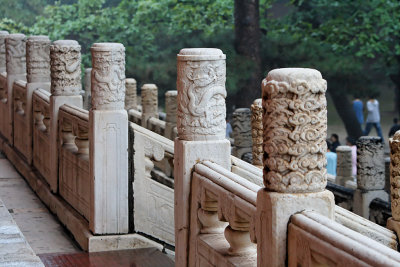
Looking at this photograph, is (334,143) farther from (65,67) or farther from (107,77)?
(107,77)

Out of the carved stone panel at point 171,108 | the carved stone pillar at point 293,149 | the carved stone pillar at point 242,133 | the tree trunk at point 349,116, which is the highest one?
the carved stone pillar at point 293,149

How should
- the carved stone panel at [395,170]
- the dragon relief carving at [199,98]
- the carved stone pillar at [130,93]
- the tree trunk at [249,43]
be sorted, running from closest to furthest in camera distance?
the dragon relief carving at [199,98], the carved stone panel at [395,170], the carved stone pillar at [130,93], the tree trunk at [249,43]

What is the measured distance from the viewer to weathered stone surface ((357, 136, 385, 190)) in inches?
430

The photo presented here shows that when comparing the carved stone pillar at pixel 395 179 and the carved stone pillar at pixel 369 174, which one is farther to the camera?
the carved stone pillar at pixel 369 174

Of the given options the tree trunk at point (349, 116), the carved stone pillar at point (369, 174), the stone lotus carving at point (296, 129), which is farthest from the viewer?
the tree trunk at point (349, 116)

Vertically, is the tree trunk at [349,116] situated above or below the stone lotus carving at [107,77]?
below

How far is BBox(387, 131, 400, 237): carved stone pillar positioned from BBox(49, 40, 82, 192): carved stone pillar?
354 cm

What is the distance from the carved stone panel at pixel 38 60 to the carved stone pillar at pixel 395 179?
17.0 feet

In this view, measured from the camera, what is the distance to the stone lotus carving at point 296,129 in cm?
398

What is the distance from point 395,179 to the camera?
683 cm

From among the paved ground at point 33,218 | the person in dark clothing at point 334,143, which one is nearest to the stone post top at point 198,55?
the paved ground at point 33,218

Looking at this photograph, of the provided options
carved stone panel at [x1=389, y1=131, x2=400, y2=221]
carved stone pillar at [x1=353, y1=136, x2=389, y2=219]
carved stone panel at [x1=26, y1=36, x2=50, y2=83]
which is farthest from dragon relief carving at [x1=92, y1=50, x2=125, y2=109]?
carved stone pillar at [x1=353, y1=136, x2=389, y2=219]

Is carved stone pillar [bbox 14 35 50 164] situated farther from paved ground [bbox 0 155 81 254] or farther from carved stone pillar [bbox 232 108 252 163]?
carved stone pillar [bbox 232 108 252 163]

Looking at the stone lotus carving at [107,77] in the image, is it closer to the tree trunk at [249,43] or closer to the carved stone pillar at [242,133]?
the carved stone pillar at [242,133]
